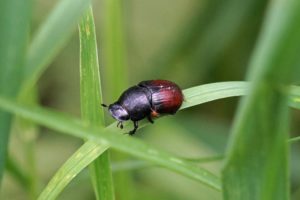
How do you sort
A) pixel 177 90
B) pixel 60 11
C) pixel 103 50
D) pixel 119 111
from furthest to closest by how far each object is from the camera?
1. pixel 103 50
2. pixel 119 111
3. pixel 177 90
4. pixel 60 11

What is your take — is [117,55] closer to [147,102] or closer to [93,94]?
[147,102]

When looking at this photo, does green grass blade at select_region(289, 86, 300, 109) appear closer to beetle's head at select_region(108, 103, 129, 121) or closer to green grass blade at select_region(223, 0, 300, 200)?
green grass blade at select_region(223, 0, 300, 200)

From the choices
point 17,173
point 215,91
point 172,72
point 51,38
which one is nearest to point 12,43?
point 51,38

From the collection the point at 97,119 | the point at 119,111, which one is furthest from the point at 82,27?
the point at 119,111

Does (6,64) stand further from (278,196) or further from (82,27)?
(278,196)

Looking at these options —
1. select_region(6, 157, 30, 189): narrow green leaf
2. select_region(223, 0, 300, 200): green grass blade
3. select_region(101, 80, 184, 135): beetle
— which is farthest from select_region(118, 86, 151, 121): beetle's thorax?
select_region(223, 0, 300, 200): green grass blade

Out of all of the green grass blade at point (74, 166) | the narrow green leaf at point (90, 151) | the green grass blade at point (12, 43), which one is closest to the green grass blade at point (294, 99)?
the narrow green leaf at point (90, 151)
